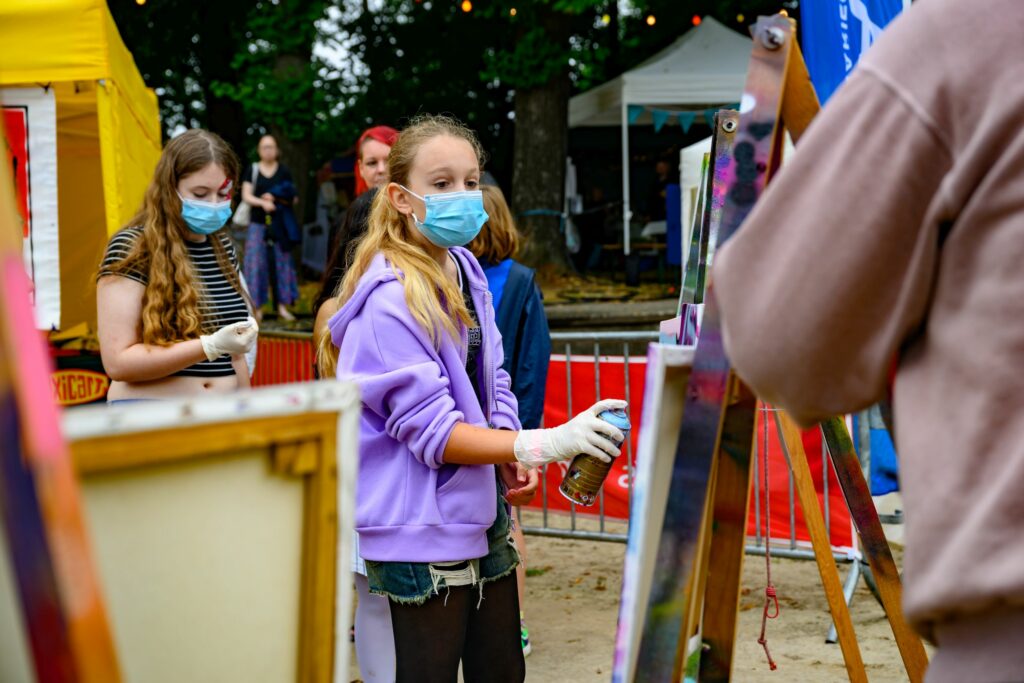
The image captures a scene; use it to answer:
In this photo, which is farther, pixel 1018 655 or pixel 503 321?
pixel 503 321

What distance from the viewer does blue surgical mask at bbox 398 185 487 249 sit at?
271 centimetres

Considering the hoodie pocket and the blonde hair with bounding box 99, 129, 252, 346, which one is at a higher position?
the blonde hair with bounding box 99, 129, 252, 346

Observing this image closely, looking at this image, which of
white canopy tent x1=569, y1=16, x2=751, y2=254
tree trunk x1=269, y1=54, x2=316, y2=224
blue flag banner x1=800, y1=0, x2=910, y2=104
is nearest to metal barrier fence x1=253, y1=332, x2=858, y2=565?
blue flag banner x1=800, y1=0, x2=910, y2=104

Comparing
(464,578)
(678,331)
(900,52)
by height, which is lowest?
(464,578)

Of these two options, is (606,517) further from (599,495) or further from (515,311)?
(515,311)

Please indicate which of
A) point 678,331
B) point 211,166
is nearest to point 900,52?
point 678,331

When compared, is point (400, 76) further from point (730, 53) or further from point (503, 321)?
point (503, 321)

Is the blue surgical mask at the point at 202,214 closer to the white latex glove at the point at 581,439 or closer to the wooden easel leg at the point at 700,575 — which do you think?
the white latex glove at the point at 581,439

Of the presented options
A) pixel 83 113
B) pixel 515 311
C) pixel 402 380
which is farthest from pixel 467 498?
pixel 83 113

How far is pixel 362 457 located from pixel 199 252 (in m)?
1.51

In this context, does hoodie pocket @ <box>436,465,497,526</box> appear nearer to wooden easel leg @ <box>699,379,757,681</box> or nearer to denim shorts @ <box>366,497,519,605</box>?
denim shorts @ <box>366,497,519,605</box>

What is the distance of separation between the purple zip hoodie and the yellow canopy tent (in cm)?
223

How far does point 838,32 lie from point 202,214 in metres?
2.23

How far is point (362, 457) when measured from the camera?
8.41 feet
